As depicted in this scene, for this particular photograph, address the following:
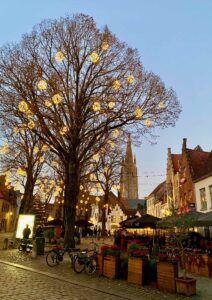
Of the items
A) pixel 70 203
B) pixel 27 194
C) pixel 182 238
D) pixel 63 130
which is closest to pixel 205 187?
pixel 70 203

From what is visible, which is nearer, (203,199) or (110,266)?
(110,266)

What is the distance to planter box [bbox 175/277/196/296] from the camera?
31.4ft

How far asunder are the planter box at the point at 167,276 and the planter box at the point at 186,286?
0.94ft

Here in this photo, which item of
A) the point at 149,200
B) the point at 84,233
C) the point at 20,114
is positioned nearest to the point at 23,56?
the point at 20,114

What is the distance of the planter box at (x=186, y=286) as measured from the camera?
31.4 ft

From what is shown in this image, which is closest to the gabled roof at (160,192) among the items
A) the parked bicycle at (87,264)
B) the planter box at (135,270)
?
the parked bicycle at (87,264)

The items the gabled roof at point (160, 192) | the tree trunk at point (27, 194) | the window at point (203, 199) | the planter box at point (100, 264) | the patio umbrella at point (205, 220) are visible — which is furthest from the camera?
the gabled roof at point (160, 192)

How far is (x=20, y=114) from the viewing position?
18.6 metres

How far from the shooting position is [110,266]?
12367 millimetres

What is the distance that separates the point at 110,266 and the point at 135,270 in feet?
4.60

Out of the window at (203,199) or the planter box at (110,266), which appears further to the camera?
the window at (203,199)

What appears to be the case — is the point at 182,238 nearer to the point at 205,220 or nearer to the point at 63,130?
the point at 205,220

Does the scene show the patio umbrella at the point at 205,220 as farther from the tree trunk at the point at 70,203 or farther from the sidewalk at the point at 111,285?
the tree trunk at the point at 70,203

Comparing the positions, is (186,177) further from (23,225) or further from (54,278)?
(54,278)
